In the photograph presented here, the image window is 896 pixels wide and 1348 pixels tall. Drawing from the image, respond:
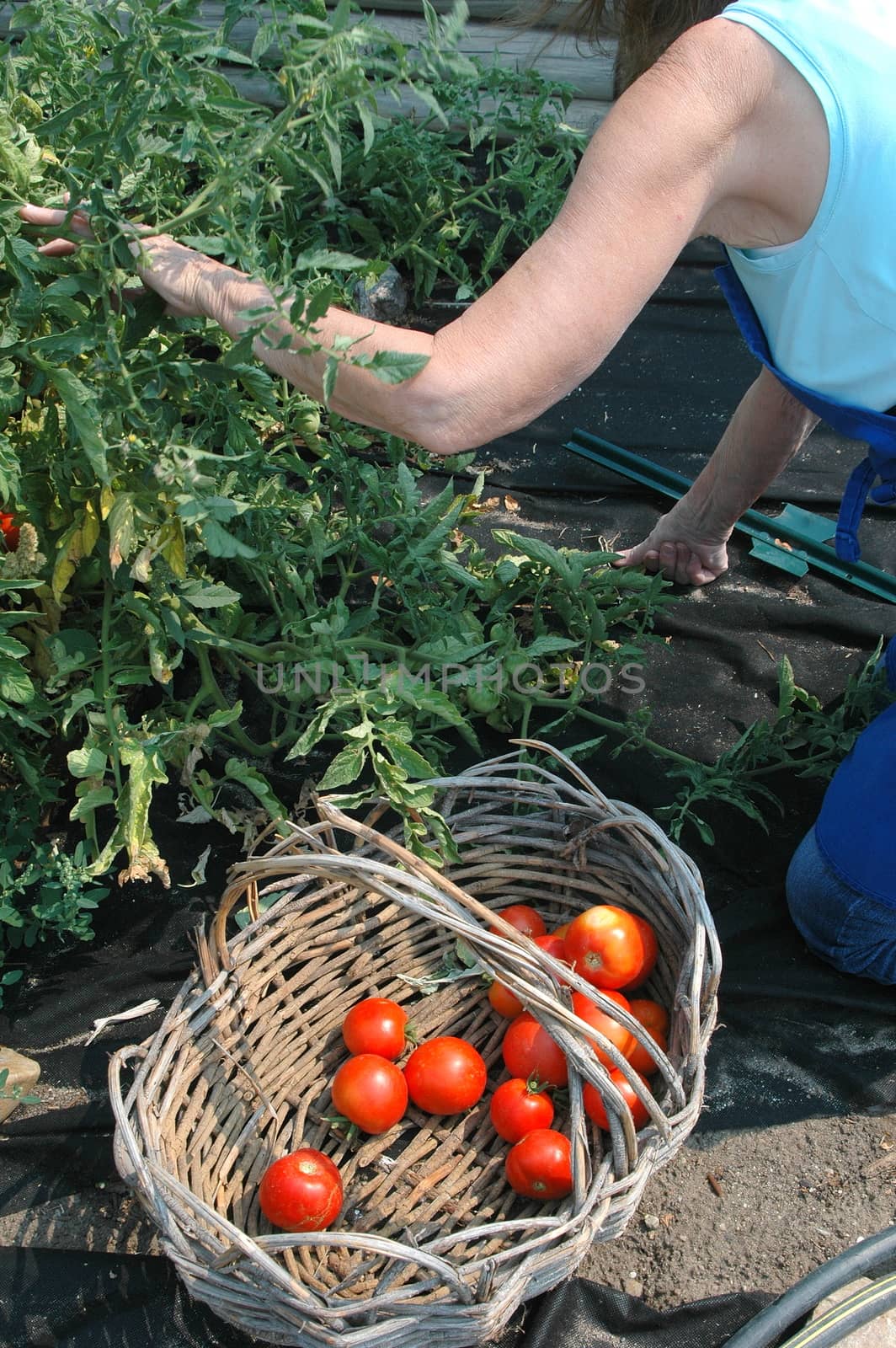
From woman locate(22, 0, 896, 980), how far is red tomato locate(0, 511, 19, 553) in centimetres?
37

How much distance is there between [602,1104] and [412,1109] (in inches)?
11.1

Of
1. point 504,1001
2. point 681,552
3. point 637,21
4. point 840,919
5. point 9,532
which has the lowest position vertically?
point 504,1001

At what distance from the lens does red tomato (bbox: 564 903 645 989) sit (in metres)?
1.35

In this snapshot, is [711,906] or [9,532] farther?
[711,906]

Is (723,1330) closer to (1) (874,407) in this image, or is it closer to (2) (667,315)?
(1) (874,407)

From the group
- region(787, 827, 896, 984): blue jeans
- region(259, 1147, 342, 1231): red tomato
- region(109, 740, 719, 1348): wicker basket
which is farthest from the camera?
region(787, 827, 896, 984): blue jeans

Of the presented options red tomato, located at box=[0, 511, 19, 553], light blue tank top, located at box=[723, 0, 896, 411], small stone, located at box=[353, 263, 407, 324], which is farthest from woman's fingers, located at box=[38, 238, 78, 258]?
small stone, located at box=[353, 263, 407, 324]

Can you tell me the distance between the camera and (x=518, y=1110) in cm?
129

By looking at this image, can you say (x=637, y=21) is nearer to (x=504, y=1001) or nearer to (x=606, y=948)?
(x=606, y=948)

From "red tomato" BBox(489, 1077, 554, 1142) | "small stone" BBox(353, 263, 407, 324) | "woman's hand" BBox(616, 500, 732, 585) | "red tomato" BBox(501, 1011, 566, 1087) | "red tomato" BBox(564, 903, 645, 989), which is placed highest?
"small stone" BBox(353, 263, 407, 324)

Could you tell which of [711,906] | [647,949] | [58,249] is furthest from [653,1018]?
[58,249]

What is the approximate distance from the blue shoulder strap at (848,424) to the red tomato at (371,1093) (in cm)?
99

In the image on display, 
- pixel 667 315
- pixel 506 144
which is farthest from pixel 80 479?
pixel 506 144

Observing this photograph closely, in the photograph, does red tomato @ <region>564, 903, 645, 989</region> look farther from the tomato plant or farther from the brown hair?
the brown hair
